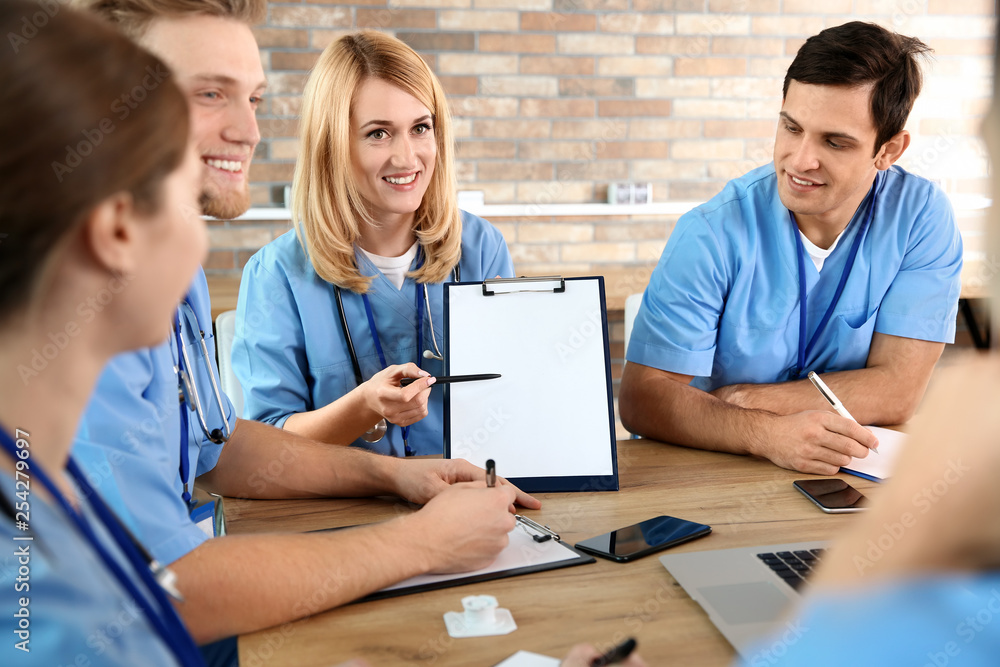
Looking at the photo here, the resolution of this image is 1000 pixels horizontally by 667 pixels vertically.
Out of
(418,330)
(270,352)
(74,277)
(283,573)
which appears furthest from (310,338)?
(74,277)

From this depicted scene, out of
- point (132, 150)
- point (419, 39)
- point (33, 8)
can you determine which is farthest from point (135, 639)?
point (419, 39)

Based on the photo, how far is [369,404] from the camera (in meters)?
1.50

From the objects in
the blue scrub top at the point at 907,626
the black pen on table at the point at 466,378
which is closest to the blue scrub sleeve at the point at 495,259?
the black pen on table at the point at 466,378

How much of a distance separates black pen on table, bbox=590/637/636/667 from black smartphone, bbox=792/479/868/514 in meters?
0.57

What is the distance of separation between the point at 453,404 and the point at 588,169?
2473mm

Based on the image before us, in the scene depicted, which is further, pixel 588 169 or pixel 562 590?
pixel 588 169

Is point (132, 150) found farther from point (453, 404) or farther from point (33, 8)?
point (453, 404)

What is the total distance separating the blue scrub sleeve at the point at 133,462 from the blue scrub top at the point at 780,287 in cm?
113

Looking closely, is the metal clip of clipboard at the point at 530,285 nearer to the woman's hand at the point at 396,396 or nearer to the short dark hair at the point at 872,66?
the woman's hand at the point at 396,396

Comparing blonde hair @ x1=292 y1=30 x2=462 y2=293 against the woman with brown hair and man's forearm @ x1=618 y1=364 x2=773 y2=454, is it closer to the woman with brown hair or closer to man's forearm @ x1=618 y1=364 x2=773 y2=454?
man's forearm @ x1=618 y1=364 x2=773 y2=454

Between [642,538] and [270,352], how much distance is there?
0.96 metres

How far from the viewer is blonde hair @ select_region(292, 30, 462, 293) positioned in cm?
171

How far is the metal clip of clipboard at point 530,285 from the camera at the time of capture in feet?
4.56

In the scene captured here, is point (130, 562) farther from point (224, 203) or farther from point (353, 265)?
point (353, 265)
